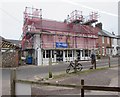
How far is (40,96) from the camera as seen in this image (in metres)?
8.98

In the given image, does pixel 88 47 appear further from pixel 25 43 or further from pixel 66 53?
pixel 25 43

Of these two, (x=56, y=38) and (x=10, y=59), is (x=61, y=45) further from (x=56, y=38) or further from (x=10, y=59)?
(x=10, y=59)

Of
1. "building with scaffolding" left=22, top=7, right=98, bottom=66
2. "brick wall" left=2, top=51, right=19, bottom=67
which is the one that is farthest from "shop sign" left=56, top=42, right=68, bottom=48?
"brick wall" left=2, top=51, right=19, bottom=67

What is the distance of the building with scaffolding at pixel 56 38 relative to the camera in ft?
118

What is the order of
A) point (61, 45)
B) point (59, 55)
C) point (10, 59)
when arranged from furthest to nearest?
1. point (61, 45)
2. point (59, 55)
3. point (10, 59)

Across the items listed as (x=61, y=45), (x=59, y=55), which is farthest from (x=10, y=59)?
(x=61, y=45)

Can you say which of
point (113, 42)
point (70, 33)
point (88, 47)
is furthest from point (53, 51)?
point (113, 42)

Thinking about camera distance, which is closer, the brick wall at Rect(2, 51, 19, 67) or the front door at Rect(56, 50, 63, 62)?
the brick wall at Rect(2, 51, 19, 67)

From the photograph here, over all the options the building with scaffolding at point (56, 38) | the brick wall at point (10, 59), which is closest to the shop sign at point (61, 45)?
the building with scaffolding at point (56, 38)

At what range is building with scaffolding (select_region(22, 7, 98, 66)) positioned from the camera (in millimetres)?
35938

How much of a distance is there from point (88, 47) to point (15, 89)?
3724 cm

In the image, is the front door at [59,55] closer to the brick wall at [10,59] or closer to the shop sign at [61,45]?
the shop sign at [61,45]

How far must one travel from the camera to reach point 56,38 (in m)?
38.5

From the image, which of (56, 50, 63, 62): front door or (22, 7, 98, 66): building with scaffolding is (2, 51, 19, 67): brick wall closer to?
(22, 7, 98, 66): building with scaffolding
